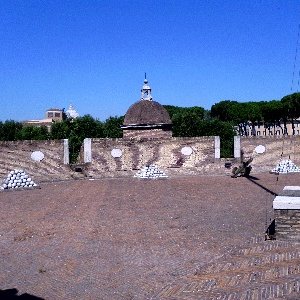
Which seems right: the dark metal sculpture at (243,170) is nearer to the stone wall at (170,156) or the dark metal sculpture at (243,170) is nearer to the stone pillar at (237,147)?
the stone wall at (170,156)

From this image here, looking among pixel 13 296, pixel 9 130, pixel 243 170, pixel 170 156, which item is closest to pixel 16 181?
pixel 170 156

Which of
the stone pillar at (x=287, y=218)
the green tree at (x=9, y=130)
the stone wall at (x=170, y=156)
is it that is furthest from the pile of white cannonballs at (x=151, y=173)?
the green tree at (x=9, y=130)

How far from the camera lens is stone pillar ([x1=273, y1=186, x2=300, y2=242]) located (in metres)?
9.05

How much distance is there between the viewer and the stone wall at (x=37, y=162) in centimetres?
2286

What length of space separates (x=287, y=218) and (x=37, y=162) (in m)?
16.7

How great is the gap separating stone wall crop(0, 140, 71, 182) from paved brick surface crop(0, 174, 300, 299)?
4.86 m

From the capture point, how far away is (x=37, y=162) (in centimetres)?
2339

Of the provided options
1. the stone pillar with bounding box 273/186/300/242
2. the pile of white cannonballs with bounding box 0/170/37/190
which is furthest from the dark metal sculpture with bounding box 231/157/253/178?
the stone pillar with bounding box 273/186/300/242

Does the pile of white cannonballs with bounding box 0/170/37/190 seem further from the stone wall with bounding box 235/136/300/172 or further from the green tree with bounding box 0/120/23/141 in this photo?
the green tree with bounding box 0/120/23/141

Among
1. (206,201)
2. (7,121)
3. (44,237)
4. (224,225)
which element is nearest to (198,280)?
A: (224,225)

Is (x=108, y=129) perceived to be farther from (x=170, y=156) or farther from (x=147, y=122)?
(x=170, y=156)

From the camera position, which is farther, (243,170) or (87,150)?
(87,150)

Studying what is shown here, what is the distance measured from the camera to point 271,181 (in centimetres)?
2056

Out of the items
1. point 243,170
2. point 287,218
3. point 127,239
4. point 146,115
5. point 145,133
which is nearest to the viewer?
point 287,218
